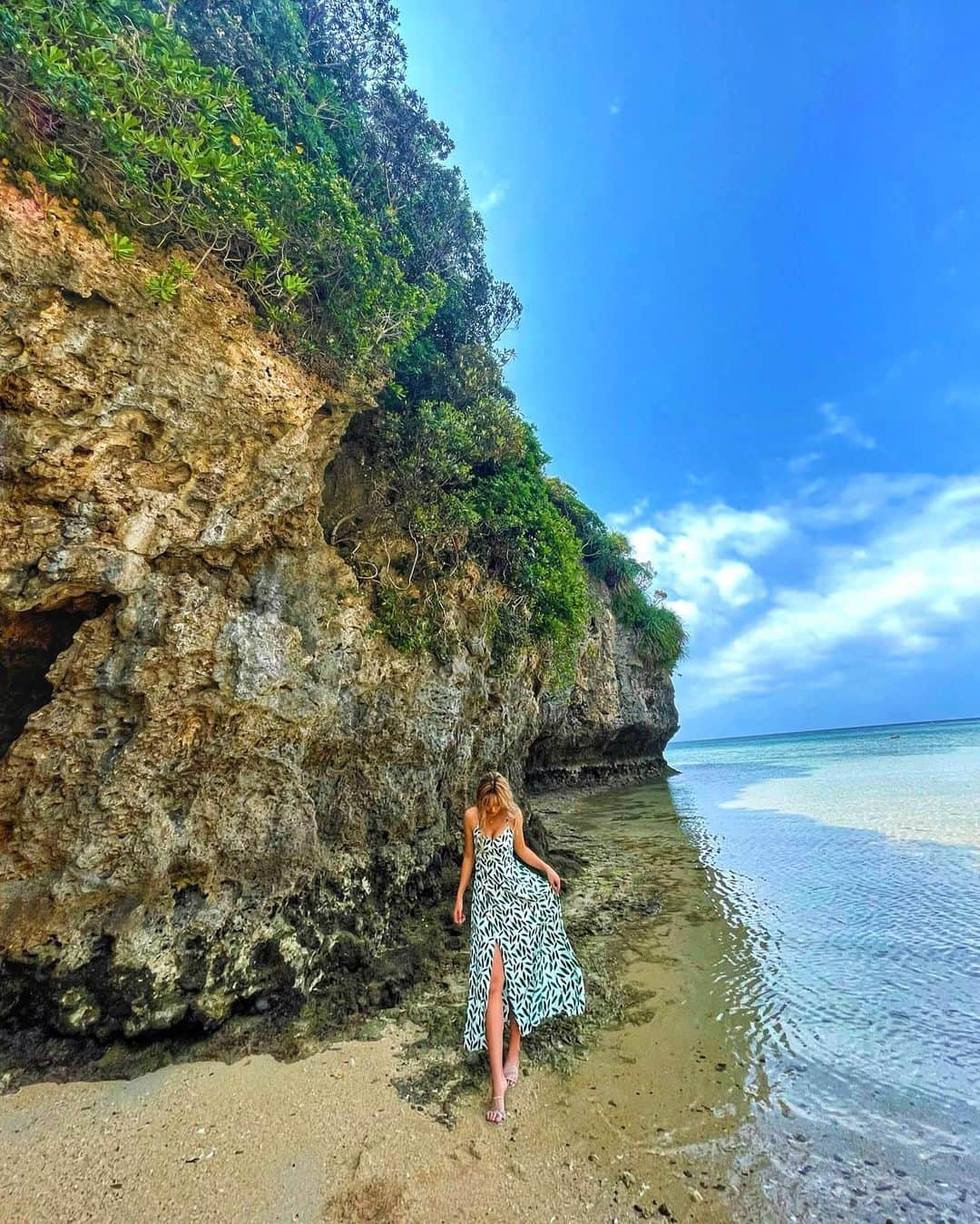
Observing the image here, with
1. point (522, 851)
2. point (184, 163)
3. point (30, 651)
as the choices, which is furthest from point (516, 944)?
point (184, 163)

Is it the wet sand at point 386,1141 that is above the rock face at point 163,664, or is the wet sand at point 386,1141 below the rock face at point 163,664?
below

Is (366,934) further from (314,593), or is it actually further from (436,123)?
(436,123)

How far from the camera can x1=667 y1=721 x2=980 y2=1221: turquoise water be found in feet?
8.98

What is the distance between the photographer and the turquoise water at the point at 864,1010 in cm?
274

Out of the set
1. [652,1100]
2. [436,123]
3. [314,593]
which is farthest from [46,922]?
[436,123]

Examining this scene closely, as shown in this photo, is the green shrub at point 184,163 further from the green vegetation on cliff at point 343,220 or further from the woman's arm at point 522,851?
the woman's arm at point 522,851

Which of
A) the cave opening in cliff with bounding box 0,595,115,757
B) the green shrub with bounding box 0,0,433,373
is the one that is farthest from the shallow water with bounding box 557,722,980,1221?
the green shrub with bounding box 0,0,433,373

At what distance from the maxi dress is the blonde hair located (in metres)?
0.10

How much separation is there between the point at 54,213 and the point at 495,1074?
6841 mm

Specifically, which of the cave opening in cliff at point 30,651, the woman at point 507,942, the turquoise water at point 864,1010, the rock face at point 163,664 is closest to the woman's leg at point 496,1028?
the woman at point 507,942

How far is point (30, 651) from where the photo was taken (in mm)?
4516

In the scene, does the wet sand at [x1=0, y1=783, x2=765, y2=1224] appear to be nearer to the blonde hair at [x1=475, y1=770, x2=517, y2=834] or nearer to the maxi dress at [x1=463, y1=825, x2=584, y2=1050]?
the maxi dress at [x1=463, y1=825, x2=584, y2=1050]

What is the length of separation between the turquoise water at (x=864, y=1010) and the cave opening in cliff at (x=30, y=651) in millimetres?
6138

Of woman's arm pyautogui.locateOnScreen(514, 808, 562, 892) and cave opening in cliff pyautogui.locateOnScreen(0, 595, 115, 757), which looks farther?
cave opening in cliff pyautogui.locateOnScreen(0, 595, 115, 757)
